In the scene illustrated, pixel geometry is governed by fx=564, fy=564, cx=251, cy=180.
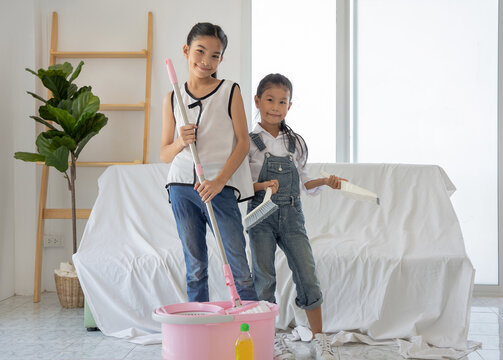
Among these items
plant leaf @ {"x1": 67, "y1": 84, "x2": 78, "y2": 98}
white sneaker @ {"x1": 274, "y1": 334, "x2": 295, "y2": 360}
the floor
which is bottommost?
the floor

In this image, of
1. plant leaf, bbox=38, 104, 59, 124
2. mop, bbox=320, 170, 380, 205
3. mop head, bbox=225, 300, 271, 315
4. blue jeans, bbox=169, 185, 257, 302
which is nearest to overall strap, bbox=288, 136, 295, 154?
mop, bbox=320, 170, 380, 205

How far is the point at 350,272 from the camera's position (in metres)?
2.46

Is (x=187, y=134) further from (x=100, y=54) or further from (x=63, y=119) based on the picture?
(x=100, y=54)

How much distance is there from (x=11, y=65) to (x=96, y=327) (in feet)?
5.77

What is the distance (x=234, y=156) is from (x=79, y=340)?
3.70ft

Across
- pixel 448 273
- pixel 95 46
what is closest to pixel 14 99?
pixel 95 46

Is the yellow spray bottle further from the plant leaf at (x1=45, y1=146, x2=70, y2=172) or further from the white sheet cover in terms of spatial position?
the plant leaf at (x1=45, y1=146, x2=70, y2=172)

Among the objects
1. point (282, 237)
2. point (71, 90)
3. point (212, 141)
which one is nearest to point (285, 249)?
point (282, 237)

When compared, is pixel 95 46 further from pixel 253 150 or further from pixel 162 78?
pixel 253 150

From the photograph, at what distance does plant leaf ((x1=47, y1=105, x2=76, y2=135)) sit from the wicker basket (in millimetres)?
789

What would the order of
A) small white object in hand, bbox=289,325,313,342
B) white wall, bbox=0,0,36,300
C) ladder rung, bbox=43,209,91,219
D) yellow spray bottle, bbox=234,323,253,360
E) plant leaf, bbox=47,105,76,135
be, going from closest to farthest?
1. yellow spray bottle, bbox=234,323,253,360
2. small white object in hand, bbox=289,325,313,342
3. plant leaf, bbox=47,105,76,135
4. ladder rung, bbox=43,209,91,219
5. white wall, bbox=0,0,36,300

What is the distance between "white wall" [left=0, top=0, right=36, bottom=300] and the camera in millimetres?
3363

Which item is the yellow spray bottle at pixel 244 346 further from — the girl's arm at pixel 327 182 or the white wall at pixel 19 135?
the white wall at pixel 19 135

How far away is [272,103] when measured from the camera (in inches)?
84.1
